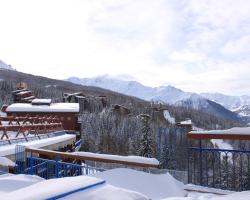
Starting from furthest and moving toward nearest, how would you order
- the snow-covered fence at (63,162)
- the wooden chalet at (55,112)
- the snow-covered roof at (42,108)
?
the snow-covered roof at (42,108) < the wooden chalet at (55,112) < the snow-covered fence at (63,162)

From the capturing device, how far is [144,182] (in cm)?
813

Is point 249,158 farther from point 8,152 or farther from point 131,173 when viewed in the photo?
point 8,152

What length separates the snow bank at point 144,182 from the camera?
25.9 feet

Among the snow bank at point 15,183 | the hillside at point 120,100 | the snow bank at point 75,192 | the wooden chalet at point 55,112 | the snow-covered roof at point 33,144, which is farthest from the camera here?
the hillside at point 120,100

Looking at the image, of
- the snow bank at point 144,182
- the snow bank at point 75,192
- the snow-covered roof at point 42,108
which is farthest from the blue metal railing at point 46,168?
the snow-covered roof at point 42,108

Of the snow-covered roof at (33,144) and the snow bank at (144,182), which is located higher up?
the snow bank at (144,182)

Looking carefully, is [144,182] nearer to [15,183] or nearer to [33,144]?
[15,183]

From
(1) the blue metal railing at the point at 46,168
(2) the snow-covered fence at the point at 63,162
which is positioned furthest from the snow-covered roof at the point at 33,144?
(1) the blue metal railing at the point at 46,168

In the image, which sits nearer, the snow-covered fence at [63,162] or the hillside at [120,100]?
the snow-covered fence at [63,162]

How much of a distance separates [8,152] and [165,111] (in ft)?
442

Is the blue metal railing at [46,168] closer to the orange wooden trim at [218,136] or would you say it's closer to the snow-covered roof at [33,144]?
the snow-covered roof at [33,144]

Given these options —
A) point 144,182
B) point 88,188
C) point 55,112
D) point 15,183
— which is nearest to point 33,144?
point 144,182

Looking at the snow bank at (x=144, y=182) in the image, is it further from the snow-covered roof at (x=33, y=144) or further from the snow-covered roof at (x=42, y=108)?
Answer: the snow-covered roof at (x=42, y=108)

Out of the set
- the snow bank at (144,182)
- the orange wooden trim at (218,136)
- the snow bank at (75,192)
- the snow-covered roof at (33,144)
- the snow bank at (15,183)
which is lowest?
the snow-covered roof at (33,144)
